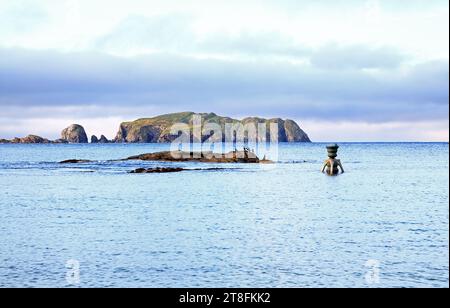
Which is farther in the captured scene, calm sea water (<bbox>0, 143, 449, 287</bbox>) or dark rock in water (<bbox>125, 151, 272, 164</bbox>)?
dark rock in water (<bbox>125, 151, 272, 164</bbox>)

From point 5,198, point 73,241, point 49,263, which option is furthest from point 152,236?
point 5,198

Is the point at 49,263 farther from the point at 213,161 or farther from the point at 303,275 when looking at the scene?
the point at 213,161

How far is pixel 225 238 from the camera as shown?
31406mm

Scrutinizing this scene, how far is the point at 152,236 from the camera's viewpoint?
32375mm

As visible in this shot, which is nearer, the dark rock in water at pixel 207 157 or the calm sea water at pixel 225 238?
the calm sea water at pixel 225 238

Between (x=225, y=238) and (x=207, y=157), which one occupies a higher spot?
(x=207, y=157)

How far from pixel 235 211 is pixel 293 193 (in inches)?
623

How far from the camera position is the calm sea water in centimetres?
2278

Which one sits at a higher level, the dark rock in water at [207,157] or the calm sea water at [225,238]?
the dark rock in water at [207,157]

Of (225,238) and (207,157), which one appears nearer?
(225,238)

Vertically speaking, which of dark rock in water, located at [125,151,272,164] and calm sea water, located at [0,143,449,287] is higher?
dark rock in water, located at [125,151,272,164]

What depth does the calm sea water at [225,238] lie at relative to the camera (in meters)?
22.8

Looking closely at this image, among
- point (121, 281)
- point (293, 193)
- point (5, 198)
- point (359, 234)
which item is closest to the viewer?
point (121, 281)
